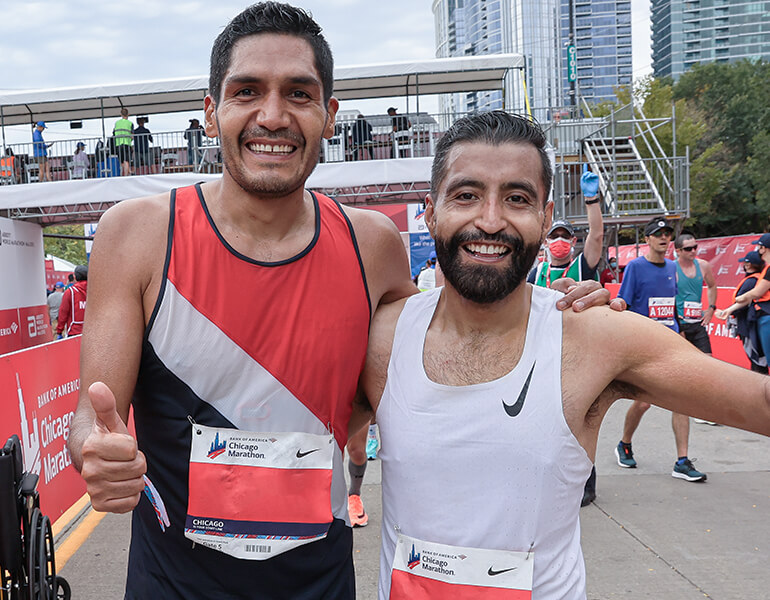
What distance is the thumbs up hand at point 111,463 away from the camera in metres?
1.34

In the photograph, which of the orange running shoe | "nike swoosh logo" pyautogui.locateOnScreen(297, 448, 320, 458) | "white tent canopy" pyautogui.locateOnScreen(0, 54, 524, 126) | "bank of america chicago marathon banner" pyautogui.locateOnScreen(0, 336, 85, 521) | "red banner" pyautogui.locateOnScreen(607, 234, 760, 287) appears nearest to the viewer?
"nike swoosh logo" pyautogui.locateOnScreen(297, 448, 320, 458)

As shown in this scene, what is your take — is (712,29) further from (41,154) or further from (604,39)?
(41,154)

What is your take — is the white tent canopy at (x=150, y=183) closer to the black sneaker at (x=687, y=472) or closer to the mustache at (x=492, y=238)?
the black sneaker at (x=687, y=472)

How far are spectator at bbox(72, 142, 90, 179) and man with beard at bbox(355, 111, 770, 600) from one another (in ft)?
43.9

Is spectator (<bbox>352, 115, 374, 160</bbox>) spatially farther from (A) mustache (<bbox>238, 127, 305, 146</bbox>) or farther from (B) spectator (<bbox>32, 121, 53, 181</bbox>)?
(A) mustache (<bbox>238, 127, 305, 146</bbox>)

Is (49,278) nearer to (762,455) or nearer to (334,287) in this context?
(762,455)

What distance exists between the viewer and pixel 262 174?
1.89 meters

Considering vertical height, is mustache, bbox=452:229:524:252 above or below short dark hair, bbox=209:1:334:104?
below

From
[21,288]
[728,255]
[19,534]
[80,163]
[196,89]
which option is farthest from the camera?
[728,255]

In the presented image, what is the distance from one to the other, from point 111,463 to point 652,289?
5438 mm

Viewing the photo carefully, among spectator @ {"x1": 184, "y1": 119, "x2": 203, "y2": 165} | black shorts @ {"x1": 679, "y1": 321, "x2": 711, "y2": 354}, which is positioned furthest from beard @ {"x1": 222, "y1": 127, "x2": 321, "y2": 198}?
spectator @ {"x1": 184, "y1": 119, "x2": 203, "y2": 165}

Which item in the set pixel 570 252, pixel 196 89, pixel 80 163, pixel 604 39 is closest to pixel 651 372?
pixel 570 252

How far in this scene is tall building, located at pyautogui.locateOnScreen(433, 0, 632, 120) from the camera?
185 ft

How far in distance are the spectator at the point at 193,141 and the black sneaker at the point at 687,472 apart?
34.1ft
